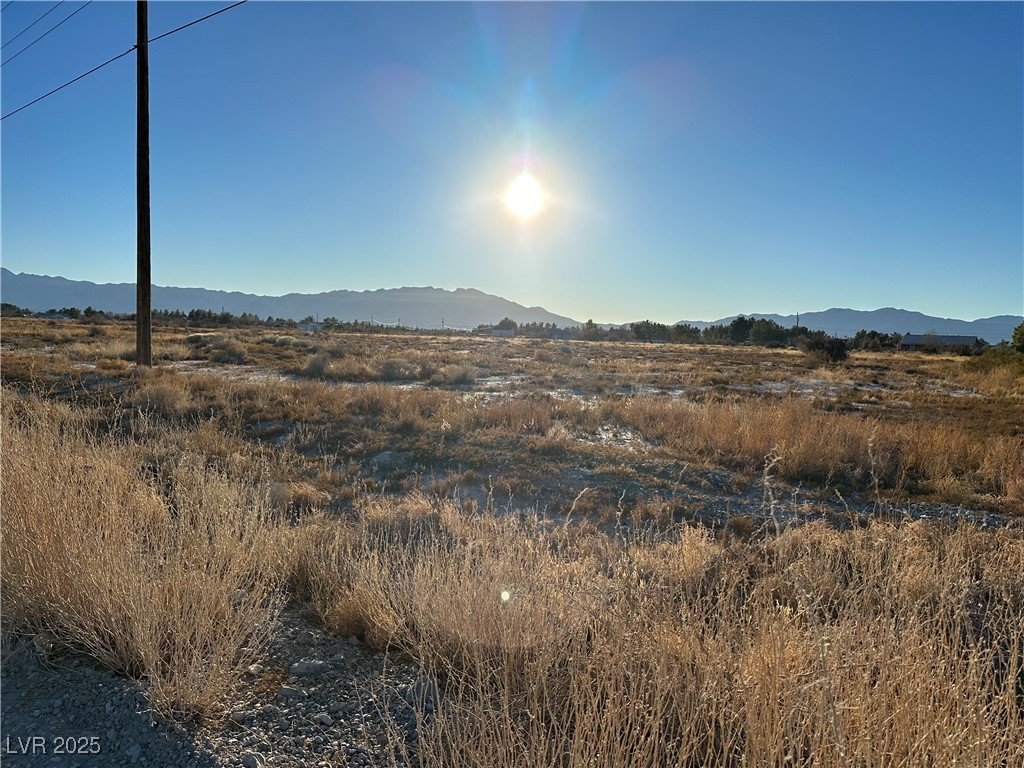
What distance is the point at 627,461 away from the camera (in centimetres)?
887

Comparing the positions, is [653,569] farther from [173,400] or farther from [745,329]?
[745,329]

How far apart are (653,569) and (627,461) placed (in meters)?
5.29

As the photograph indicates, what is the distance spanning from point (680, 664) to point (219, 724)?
210cm

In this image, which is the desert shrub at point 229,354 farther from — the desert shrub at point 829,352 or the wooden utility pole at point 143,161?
the desert shrub at point 829,352

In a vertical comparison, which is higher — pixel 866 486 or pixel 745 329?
pixel 745 329

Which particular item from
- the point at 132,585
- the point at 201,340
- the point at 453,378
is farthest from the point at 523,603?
the point at 201,340

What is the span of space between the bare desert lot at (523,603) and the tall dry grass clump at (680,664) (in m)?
0.02

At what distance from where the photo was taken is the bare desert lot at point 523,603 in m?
2.06

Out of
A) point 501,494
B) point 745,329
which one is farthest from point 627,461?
point 745,329

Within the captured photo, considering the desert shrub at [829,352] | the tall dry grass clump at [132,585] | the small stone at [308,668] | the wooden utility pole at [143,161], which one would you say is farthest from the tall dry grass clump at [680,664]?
the desert shrub at [829,352]

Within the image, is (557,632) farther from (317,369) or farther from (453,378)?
(317,369)

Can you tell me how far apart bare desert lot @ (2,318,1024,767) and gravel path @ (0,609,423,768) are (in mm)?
19

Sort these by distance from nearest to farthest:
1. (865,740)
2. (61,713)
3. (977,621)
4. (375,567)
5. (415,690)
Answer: (865,740), (61,713), (415,690), (375,567), (977,621)

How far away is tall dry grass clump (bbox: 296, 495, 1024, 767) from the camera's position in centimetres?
190
